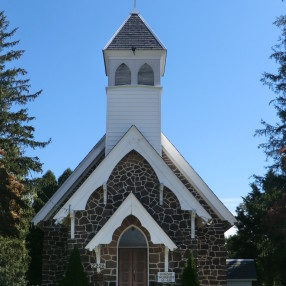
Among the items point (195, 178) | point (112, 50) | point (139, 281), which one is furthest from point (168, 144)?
point (139, 281)

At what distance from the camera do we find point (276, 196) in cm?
2708

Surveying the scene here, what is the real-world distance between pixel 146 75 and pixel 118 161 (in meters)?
4.72

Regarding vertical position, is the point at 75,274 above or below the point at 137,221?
below

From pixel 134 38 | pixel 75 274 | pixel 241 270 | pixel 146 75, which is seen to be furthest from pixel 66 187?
pixel 241 270

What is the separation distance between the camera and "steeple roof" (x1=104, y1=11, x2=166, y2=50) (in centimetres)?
2198

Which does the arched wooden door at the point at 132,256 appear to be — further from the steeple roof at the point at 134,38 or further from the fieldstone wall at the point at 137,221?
the steeple roof at the point at 134,38

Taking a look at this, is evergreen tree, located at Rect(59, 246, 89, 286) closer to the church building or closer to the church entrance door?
the church building

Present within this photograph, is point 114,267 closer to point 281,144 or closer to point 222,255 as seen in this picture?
point 222,255

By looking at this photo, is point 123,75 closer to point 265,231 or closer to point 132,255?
point 132,255

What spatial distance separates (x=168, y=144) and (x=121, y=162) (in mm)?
2992

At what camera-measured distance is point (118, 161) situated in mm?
19203

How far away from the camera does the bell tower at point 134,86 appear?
21312mm

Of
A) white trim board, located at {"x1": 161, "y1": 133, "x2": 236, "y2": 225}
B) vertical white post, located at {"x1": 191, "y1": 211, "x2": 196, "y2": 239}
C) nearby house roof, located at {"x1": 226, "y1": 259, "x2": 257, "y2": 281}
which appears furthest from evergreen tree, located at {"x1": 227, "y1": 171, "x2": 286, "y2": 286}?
vertical white post, located at {"x1": 191, "y1": 211, "x2": 196, "y2": 239}

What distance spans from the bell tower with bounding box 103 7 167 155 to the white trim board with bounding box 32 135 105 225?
0.71 m
